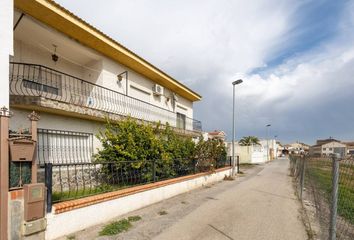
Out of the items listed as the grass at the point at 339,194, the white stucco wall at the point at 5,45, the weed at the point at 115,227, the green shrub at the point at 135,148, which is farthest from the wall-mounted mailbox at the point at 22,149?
the grass at the point at 339,194

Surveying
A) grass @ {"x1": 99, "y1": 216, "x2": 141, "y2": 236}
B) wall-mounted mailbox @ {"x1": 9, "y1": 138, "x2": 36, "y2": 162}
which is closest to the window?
grass @ {"x1": 99, "y1": 216, "x2": 141, "y2": 236}

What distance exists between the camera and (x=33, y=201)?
484cm

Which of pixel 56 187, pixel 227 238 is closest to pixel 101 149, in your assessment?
pixel 56 187

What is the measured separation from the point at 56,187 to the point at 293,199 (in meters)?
8.68

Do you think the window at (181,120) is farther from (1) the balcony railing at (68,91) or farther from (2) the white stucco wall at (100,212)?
(2) the white stucco wall at (100,212)

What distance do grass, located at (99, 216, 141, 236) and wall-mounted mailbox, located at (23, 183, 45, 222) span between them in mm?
1473

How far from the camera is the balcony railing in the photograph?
27.3 ft

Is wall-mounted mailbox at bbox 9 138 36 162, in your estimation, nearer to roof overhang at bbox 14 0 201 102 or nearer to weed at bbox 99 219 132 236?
weed at bbox 99 219 132 236

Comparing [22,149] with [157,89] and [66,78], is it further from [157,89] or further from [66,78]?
[157,89]

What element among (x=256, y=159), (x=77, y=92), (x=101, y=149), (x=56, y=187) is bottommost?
(x=256, y=159)

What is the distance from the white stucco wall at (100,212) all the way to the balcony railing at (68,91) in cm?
344

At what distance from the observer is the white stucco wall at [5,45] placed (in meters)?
5.51

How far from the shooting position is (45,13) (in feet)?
26.2

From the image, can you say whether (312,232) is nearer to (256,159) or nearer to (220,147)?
(220,147)
